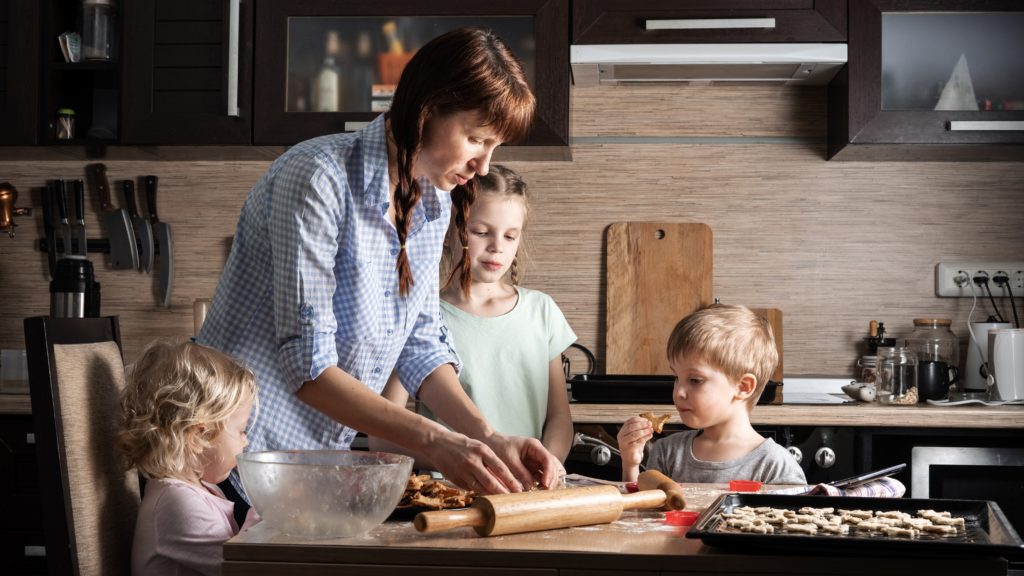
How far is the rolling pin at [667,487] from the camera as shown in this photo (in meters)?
1.28

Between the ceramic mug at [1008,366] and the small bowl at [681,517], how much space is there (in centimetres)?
170

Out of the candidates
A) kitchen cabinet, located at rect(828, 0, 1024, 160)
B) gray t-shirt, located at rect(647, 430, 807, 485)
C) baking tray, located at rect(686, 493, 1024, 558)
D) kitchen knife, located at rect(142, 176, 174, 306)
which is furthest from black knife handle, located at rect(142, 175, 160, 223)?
baking tray, located at rect(686, 493, 1024, 558)

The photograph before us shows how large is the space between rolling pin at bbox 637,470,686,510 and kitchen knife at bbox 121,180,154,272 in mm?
2230

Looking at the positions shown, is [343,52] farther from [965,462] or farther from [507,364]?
[965,462]

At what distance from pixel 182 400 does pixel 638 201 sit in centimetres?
185

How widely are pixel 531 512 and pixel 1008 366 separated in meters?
1.99

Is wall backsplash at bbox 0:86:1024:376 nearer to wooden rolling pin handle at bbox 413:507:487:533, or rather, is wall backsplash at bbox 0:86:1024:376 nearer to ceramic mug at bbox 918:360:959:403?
ceramic mug at bbox 918:360:959:403

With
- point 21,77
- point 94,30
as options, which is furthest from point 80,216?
point 94,30

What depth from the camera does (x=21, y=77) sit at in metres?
2.92

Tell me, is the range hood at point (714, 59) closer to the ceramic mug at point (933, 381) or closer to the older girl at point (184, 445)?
the ceramic mug at point (933, 381)

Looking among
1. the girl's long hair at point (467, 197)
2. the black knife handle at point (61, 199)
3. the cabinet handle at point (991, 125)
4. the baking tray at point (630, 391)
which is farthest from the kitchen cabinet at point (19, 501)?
the cabinet handle at point (991, 125)

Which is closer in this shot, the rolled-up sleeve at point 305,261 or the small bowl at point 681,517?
the small bowl at point 681,517

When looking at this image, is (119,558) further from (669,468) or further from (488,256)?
(488,256)

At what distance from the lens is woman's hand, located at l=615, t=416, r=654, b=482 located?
191 centimetres
